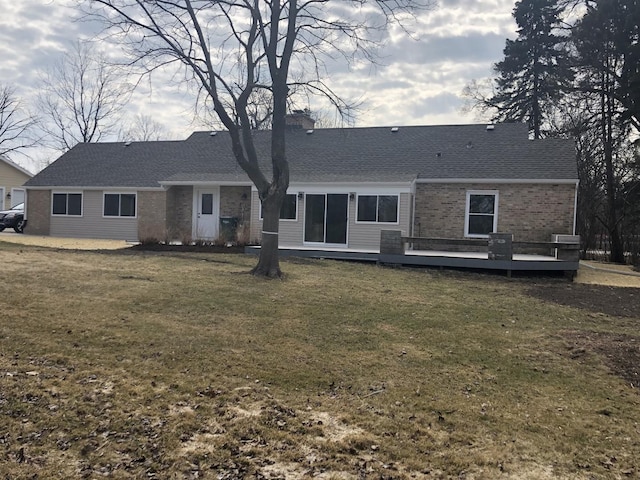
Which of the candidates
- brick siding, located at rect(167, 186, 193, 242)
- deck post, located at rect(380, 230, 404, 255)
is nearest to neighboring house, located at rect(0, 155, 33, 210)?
brick siding, located at rect(167, 186, 193, 242)

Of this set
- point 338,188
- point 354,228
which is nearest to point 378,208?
point 354,228

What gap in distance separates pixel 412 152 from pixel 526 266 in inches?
319

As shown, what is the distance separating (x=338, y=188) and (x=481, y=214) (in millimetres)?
5169

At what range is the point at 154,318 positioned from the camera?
22.8 ft

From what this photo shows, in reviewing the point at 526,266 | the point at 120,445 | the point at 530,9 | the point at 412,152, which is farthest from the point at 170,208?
the point at 530,9

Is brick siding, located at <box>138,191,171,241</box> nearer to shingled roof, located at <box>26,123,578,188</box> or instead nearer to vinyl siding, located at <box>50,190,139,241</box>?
vinyl siding, located at <box>50,190,139,241</box>

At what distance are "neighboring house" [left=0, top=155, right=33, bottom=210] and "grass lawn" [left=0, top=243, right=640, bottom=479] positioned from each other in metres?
32.4

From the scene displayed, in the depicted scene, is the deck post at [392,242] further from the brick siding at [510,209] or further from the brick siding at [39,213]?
the brick siding at [39,213]

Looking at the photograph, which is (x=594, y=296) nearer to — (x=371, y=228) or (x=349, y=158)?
(x=371, y=228)

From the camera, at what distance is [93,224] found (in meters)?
23.9

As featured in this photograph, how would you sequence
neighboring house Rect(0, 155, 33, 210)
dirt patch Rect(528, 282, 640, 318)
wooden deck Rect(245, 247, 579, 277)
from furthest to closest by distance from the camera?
neighboring house Rect(0, 155, 33, 210)
wooden deck Rect(245, 247, 579, 277)
dirt patch Rect(528, 282, 640, 318)

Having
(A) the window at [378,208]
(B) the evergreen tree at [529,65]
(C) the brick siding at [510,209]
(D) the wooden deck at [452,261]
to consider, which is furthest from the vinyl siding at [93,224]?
(B) the evergreen tree at [529,65]

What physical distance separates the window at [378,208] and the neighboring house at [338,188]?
4 centimetres

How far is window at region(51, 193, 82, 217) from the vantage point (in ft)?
80.0
